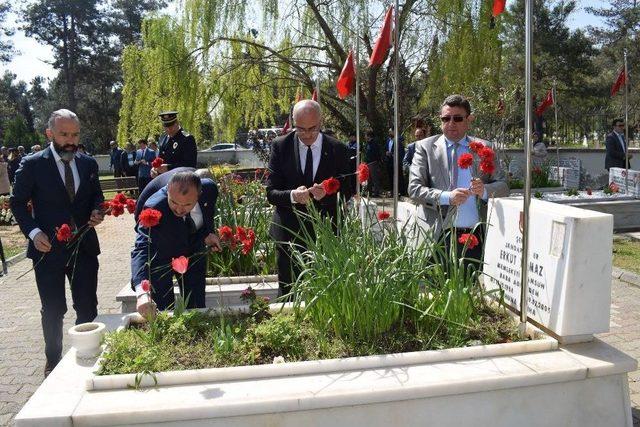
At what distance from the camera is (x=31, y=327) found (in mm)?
5391

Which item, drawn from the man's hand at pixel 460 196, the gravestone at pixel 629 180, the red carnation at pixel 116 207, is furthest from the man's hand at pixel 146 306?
the gravestone at pixel 629 180

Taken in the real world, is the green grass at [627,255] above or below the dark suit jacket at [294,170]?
below

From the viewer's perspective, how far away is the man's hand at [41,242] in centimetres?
358

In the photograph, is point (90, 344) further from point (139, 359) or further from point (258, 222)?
point (258, 222)

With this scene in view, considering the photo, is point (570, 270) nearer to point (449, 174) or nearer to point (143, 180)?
point (449, 174)

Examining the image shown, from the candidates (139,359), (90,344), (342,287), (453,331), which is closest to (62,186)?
(90,344)

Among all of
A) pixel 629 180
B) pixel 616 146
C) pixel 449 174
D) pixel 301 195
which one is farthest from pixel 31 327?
pixel 616 146

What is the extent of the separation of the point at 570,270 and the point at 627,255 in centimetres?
551

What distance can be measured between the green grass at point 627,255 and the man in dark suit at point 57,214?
5.74 metres

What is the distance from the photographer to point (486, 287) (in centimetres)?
348

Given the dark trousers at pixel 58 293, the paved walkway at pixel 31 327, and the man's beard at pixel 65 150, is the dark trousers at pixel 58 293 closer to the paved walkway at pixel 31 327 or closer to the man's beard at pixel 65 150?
the paved walkway at pixel 31 327

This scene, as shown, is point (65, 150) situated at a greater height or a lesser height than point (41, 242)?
greater

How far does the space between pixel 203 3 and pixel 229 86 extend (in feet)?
5.88

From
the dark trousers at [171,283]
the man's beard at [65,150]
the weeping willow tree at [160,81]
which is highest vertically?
the weeping willow tree at [160,81]
